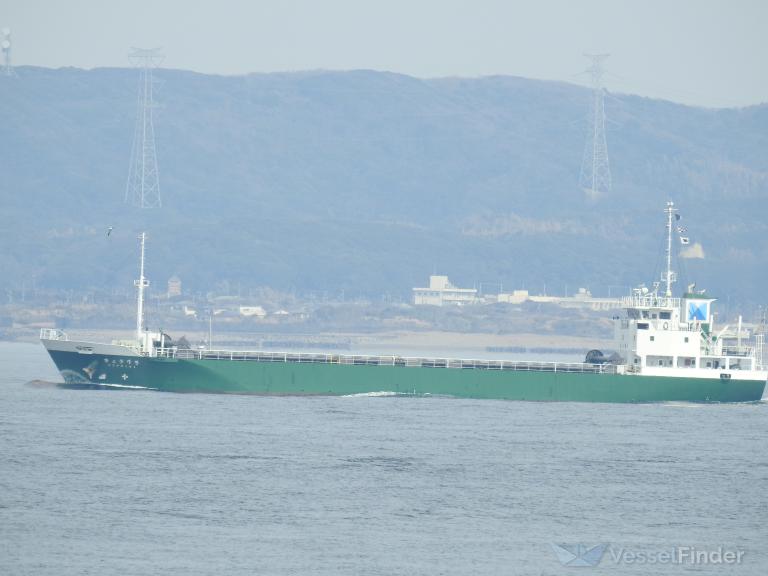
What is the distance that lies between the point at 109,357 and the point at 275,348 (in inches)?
4131

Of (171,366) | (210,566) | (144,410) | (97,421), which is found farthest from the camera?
(171,366)

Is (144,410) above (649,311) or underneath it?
underneath

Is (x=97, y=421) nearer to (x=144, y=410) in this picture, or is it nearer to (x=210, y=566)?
(x=144, y=410)

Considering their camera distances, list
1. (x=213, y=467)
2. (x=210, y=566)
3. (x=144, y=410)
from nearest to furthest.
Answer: (x=210, y=566), (x=213, y=467), (x=144, y=410)

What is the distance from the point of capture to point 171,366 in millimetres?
71688

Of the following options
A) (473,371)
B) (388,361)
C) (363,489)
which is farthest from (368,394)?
(363,489)

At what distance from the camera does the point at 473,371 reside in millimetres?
73938

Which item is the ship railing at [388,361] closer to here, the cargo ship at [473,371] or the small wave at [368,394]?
the cargo ship at [473,371]

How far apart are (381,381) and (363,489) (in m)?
26.8

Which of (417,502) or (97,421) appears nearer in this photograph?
(417,502)

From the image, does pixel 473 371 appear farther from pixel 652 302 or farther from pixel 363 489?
pixel 363 489

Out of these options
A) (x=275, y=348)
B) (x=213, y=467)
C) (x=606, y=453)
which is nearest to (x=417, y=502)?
(x=213, y=467)

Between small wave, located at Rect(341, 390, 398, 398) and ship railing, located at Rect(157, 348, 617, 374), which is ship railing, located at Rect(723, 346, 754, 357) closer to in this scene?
ship railing, located at Rect(157, 348, 617, 374)

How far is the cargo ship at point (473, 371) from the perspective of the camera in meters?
72.4
